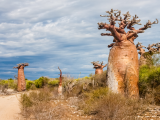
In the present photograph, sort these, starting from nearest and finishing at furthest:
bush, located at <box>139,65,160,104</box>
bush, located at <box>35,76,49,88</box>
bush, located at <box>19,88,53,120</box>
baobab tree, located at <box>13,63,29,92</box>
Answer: bush, located at <box>19,88,53,120</box>, bush, located at <box>139,65,160,104</box>, baobab tree, located at <box>13,63,29,92</box>, bush, located at <box>35,76,49,88</box>

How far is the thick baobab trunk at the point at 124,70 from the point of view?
34.0ft

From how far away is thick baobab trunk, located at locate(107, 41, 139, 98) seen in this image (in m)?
10.4

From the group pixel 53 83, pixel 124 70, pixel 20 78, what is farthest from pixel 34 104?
pixel 53 83

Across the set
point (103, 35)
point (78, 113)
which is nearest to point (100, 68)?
point (103, 35)

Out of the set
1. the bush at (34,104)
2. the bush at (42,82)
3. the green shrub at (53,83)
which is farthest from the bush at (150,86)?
the bush at (42,82)

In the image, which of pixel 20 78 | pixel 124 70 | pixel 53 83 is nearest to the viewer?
pixel 124 70

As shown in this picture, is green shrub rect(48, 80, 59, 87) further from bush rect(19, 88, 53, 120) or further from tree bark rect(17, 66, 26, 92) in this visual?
bush rect(19, 88, 53, 120)

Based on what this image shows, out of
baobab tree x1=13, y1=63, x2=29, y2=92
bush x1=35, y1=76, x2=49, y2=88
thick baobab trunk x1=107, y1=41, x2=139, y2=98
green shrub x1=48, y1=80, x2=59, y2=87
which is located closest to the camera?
thick baobab trunk x1=107, y1=41, x2=139, y2=98

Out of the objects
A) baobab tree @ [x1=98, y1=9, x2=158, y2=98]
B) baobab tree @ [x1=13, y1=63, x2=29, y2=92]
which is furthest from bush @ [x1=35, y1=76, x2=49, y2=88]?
baobab tree @ [x1=98, y1=9, x2=158, y2=98]

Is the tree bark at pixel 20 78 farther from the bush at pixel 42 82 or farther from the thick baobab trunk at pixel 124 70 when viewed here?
the thick baobab trunk at pixel 124 70

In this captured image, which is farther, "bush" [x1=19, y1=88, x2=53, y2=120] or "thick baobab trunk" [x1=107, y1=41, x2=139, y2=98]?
"thick baobab trunk" [x1=107, y1=41, x2=139, y2=98]

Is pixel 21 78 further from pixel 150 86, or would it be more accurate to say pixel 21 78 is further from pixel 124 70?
pixel 150 86

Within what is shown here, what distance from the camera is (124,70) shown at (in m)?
10.5

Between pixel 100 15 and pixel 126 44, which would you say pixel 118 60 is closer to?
pixel 126 44
